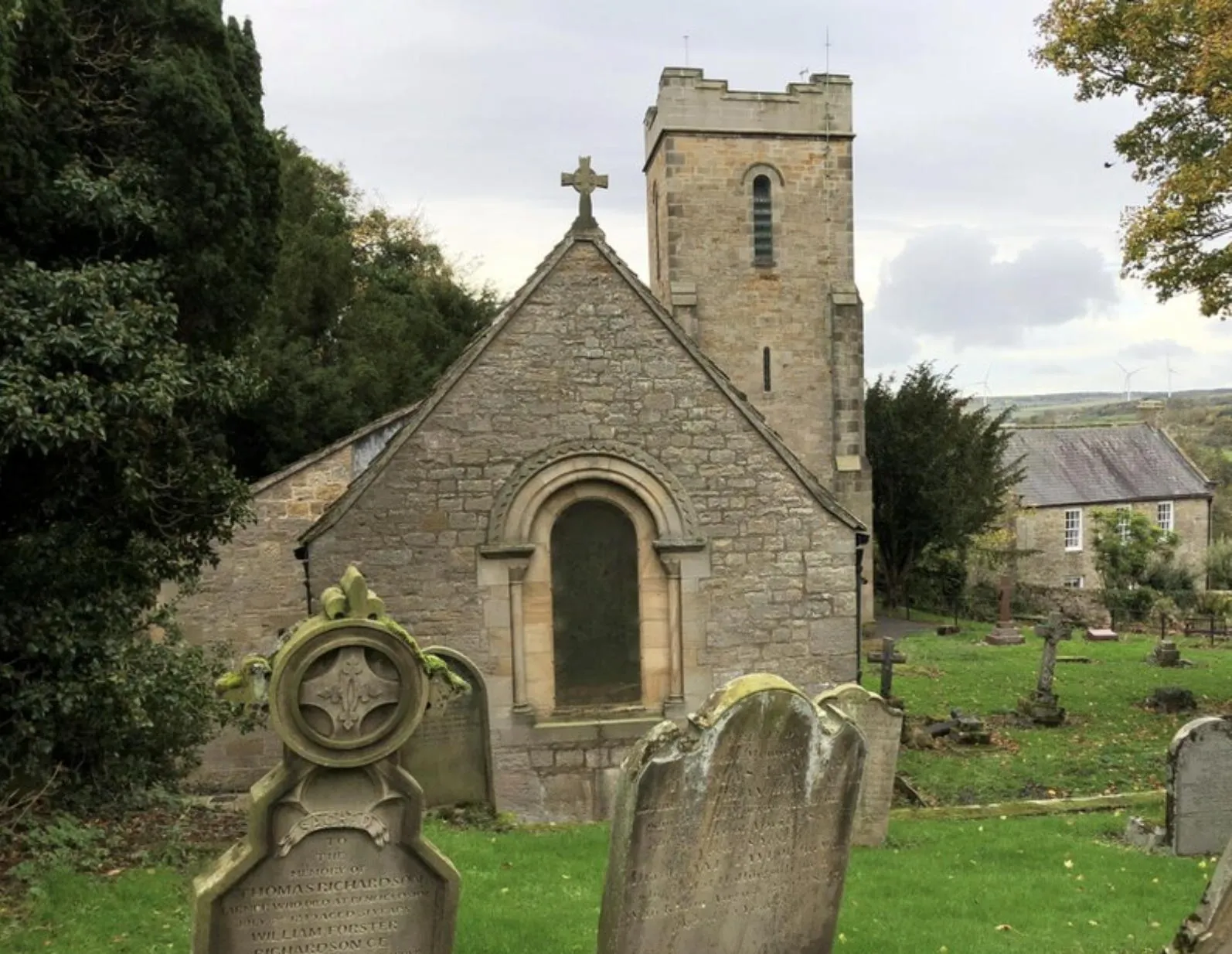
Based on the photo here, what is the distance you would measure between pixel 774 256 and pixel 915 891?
20.8 m

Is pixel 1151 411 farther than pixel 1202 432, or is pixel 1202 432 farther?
pixel 1202 432

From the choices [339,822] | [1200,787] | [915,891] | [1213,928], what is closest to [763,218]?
[1200,787]

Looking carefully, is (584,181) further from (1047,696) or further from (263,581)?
(1047,696)

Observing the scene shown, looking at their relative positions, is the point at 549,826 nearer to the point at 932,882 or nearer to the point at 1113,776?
the point at 932,882

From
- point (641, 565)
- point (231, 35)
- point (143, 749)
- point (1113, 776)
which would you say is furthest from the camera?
point (1113, 776)

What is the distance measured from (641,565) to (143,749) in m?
5.44

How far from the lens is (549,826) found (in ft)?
35.7

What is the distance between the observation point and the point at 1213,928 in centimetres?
548

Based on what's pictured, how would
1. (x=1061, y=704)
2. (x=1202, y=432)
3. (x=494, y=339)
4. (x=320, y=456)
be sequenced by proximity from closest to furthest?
1. (x=494, y=339)
2. (x=320, y=456)
3. (x=1061, y=704)
4. (x=1202, y=432)

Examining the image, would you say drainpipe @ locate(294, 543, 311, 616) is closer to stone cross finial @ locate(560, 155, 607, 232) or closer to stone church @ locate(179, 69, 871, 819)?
stone church @ locate(179, 69, 871, 819)

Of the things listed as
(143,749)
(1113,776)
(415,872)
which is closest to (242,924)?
(415,872)

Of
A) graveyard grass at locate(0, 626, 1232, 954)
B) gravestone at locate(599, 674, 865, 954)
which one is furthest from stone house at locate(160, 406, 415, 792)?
gravestone at locate(599, 674, 865, 954)

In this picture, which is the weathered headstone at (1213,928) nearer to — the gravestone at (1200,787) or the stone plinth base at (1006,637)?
the gravestone at (1200,787)

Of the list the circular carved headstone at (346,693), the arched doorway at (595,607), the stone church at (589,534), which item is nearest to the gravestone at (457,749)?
the stone church at (589,534)
